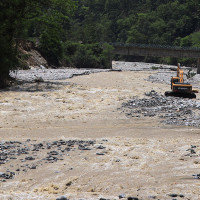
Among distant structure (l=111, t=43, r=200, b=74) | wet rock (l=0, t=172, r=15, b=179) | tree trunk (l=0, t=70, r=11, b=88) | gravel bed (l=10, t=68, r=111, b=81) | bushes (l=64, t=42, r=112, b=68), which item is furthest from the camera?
bushes (l=64, t=42, r=112, b=68)

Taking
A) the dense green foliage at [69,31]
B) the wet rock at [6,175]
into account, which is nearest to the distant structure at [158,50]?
the dense green foliage at [69,31]

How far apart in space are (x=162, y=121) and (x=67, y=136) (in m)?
6.44

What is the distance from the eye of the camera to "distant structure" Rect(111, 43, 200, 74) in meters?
96.8

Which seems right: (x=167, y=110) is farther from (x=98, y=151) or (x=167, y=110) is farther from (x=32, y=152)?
(x=32, y=152)

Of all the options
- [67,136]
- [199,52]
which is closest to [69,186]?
[67,136]

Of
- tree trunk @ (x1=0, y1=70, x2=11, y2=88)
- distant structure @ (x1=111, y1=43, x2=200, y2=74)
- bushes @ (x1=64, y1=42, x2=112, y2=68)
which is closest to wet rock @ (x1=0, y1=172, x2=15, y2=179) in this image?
tree trunk @ (x1=0, y1=70, x2=11, y2=88)

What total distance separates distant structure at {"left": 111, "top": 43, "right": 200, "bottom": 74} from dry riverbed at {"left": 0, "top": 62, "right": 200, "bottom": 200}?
7199cm

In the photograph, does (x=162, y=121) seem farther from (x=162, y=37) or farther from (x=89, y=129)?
(x=162, y=37)

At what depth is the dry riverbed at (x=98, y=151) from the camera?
10.8m

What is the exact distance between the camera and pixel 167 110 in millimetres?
24469

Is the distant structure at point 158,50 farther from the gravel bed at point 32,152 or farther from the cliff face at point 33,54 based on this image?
the gravel bed at point 32,152

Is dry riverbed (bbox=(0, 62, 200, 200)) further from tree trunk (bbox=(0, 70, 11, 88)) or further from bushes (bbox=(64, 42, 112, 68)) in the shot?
bushes (bbox=(64, 42, 112, 68))

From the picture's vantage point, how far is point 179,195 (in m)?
9.93

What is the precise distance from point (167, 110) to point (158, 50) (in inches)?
3058
